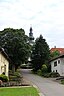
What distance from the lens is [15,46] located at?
72062 mm

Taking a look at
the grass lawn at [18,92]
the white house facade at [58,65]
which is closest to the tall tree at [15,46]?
the white house facade at [58,65]

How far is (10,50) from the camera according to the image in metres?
72.8

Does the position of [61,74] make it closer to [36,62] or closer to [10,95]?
[36,62]

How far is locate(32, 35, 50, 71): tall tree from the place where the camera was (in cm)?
8450

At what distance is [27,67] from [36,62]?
2767 centimetres

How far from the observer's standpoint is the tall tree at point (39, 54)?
84500mm

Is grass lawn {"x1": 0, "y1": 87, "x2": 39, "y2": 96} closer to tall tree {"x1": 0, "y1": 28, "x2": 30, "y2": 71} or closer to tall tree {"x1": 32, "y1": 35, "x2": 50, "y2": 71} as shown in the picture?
tall tree {"x1": 0, "y1": 28, "x2": 30, "y2": 71}

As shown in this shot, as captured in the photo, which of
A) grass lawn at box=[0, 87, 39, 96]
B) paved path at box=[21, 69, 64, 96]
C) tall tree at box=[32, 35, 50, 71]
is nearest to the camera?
grass lawn at box=[0, 87, 39, 96]

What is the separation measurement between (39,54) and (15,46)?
14.7m

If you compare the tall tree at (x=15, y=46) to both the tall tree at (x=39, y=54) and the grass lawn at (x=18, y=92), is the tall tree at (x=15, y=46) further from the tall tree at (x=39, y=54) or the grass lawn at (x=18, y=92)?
the grass lawn at (x=18, y=92)

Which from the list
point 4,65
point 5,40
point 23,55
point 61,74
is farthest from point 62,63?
point 4,65

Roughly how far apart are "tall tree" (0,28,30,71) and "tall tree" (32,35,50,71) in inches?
466

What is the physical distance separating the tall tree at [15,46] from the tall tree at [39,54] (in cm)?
1184

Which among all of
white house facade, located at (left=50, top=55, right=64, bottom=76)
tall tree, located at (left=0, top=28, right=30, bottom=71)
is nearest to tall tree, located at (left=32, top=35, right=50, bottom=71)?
white house facade, located at (left=50, top=55, right=64, bottom=76)
